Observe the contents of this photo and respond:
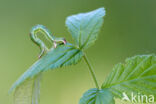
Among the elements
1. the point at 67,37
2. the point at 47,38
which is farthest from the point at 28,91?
the point at 67,37

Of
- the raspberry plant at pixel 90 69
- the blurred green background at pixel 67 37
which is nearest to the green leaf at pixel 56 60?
the raspberry plant at pixel 90 69

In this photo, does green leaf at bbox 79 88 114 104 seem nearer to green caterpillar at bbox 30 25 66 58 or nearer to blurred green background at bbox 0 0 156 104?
green caterpillar at bbox 30 25 66 58

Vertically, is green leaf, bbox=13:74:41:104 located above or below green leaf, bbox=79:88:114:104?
above

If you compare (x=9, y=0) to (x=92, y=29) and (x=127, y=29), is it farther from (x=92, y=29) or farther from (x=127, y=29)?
(x=92, y=29)

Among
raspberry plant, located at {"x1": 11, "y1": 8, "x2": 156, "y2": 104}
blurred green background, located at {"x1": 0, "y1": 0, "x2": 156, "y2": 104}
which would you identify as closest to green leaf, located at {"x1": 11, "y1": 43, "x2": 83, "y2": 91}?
raspberry plant, located at {"x1": 11, "y1": 8, "x2": 156, "y2": 104}

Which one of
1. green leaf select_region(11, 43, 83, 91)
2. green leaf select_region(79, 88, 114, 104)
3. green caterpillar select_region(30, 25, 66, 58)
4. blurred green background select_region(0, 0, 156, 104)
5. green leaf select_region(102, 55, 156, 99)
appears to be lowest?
green leaf select_region(79, 88, 114, 104)

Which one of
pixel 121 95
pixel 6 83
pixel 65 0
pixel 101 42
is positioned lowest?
pixel 121 95

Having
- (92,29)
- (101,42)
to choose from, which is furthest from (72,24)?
(101,42)

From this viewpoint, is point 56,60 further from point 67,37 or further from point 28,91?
point 67,37
